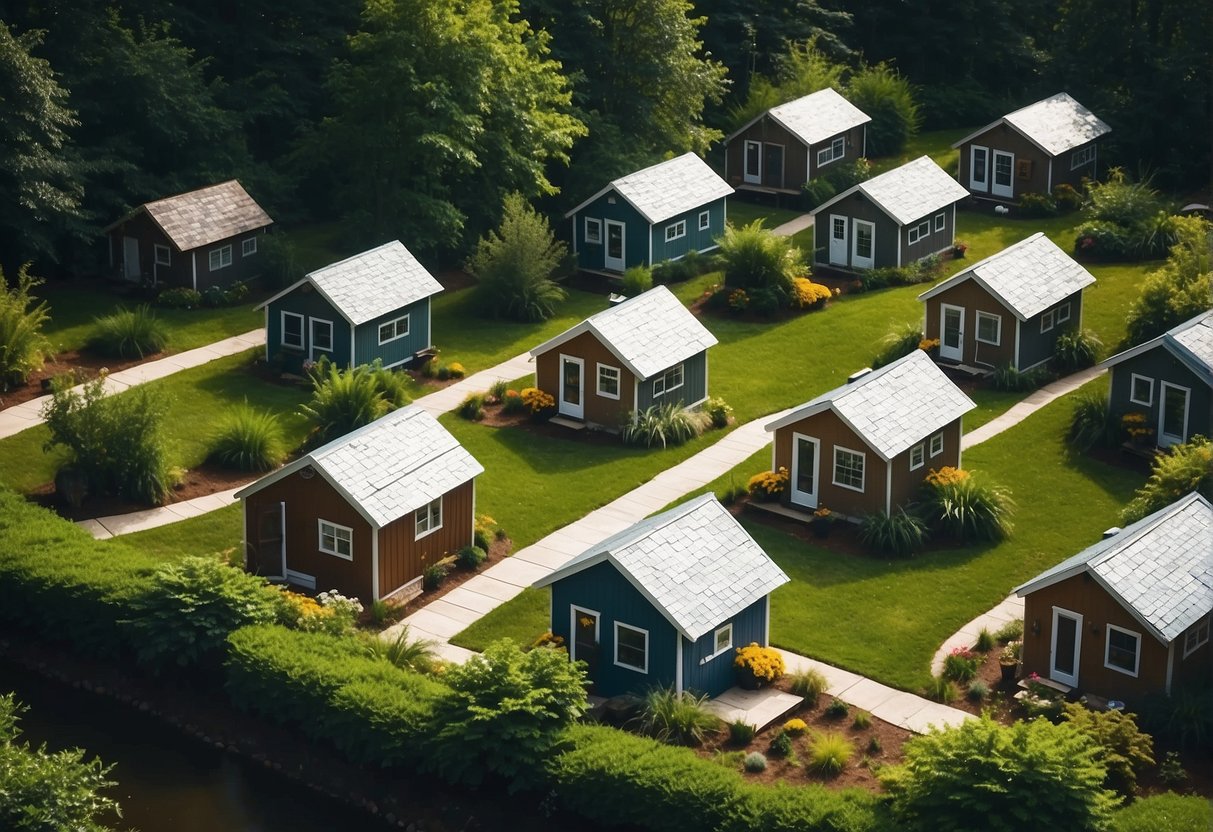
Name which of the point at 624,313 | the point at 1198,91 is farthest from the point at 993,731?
the point at 1198,91

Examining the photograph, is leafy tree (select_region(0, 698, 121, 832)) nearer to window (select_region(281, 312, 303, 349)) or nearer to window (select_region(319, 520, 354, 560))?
window (select_region(319, 520, 354, 560))

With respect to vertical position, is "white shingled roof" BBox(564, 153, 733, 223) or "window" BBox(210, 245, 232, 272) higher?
"white shingled roof" BBox(564, 153, 733, 223)

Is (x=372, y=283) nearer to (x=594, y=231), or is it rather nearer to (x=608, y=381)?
(x=608, y=381)

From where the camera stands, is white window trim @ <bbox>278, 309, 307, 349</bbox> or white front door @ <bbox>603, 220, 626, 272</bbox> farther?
white front door @ <bbox>603, 220, 626, 272</bbox>

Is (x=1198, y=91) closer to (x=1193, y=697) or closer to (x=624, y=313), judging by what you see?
(x=624, y=313)

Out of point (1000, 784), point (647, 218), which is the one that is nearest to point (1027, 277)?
point (647, 218)

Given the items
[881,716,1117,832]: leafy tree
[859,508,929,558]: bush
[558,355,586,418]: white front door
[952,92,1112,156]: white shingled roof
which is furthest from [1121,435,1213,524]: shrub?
[952,92,1112,156]: white shingled roof
